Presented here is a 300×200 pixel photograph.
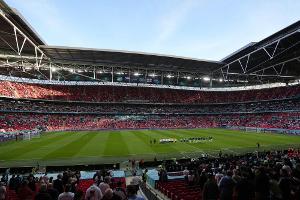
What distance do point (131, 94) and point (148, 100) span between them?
5.58 metres

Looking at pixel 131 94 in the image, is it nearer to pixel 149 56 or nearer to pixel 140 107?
pixel 140 107

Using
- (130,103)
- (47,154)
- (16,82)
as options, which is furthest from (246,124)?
(16,82)

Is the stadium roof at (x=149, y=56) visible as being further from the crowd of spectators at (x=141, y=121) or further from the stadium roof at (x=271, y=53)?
the crowd of spectators at (x=141, y=121)

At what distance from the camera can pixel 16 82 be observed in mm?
66875

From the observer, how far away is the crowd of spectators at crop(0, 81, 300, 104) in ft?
215

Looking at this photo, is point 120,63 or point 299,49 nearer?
point 299,49

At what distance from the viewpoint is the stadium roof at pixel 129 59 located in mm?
36156

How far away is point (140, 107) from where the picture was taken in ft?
254

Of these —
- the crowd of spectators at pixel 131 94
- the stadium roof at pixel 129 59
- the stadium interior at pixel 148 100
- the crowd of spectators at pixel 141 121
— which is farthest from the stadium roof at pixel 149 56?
the crowd of spectators at pixel 131 94

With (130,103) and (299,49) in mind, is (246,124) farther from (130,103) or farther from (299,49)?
(299,49)

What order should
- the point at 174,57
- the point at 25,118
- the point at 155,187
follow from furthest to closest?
1. the point at 25,118
2. the point at 174,57
3. the point at 155,187

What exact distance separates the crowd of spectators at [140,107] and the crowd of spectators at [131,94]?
6.42ft

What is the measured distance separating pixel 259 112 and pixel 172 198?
66.1 meters

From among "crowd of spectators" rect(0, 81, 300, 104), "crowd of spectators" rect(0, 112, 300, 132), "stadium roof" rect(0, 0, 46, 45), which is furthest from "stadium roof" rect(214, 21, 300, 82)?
"crowd of spectators" rect(0, 81, 300, 104)
